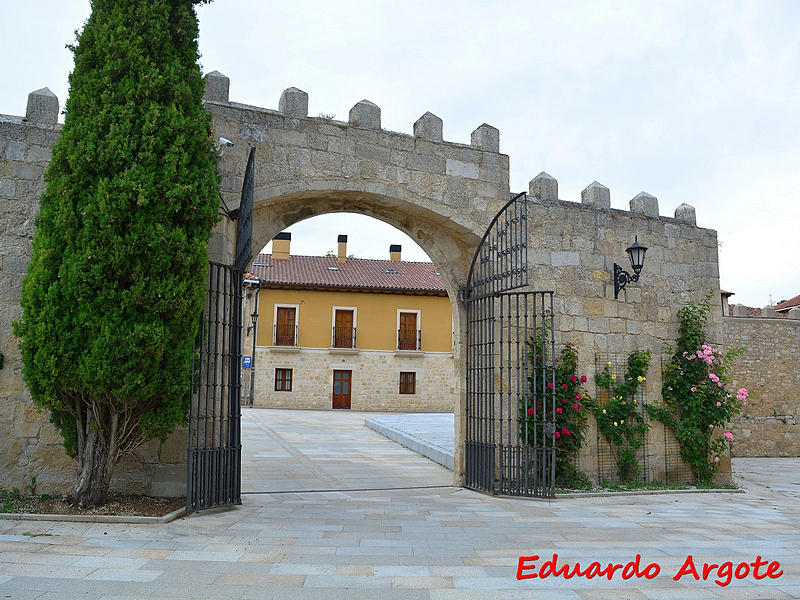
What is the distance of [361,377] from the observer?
23.5m

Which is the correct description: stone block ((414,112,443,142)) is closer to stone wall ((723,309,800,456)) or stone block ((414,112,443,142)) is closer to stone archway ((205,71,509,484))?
stone archway ((205,71,509,484))

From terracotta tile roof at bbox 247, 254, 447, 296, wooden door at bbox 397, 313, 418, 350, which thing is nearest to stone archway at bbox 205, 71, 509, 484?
terracotta tile roof at bbox 247, 254, 447, 296

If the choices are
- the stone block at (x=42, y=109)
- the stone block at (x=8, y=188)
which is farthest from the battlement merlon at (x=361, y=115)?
the stone block at (x=8, y=188)

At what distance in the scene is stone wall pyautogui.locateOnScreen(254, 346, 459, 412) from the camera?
2269 cm

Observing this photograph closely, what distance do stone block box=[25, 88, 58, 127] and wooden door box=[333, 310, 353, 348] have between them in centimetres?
1866

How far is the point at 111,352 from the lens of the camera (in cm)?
421

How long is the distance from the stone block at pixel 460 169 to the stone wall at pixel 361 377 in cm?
1743

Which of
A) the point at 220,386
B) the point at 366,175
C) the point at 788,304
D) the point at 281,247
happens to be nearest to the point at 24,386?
the point at 220,386

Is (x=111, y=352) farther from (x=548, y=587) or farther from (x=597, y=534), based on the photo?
(x=597, y=534)

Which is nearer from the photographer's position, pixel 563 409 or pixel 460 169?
pixel 563 409

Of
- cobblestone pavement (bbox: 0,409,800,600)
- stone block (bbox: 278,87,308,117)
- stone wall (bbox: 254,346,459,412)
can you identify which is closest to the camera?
cobblestone pavement (bbox: 0,409,800,600)

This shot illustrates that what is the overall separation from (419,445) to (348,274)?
52.1 feet

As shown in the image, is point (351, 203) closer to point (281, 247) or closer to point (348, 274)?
point (348, 274)

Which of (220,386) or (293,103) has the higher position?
(293,103)
